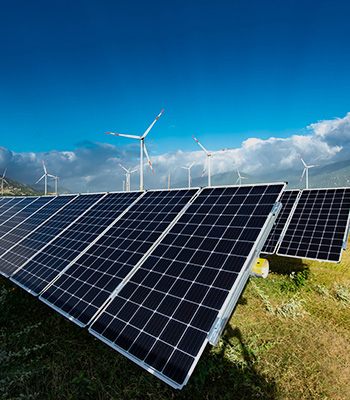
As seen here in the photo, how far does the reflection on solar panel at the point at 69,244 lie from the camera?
9922 millimetres

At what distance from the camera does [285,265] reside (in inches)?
674

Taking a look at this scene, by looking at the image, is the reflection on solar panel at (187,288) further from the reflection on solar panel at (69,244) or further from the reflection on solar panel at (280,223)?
the reflection on solar panel at (280,223)

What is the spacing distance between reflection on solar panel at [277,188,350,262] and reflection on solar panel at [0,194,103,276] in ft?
41.4

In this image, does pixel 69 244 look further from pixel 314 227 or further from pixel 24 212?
pixel 314 227

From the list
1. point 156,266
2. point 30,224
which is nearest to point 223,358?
point 156,266

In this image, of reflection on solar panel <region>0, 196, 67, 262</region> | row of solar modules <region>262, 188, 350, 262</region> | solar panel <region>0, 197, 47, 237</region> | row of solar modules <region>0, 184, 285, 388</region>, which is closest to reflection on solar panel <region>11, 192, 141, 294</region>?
row of solar modules <region>0, 184, 285, 388</region>

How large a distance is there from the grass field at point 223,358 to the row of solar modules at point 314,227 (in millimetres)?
2540

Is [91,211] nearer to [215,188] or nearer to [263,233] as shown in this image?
[215,188]

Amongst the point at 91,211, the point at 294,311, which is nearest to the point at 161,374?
the point at 294,311

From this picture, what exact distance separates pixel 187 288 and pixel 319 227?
12.6 m

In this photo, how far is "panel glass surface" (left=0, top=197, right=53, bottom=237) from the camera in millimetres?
17397

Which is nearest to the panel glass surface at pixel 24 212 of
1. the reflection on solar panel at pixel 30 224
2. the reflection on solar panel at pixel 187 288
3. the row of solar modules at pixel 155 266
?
the reflection on solar panel at pixel 30 224

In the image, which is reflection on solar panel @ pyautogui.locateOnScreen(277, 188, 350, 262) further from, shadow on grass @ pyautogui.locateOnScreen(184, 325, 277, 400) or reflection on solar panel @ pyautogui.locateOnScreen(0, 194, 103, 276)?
reflection on solar panel @ pyautogui.locateOnScreen(0, 194, 103, 276)

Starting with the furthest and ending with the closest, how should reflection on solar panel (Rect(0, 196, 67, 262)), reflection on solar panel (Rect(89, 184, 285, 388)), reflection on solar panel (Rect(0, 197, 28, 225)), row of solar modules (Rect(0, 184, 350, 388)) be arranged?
reflection on solar panel (Rect(0, 197, 28, 225)) < reflection on solar panel (Rect(0, 196, 67, 262)) < row of solar modules (Rect(0, 184, 350, 388)) < reflection on solar panel (Rect(89, 184, 285, 388))
